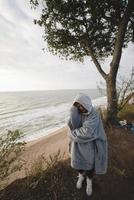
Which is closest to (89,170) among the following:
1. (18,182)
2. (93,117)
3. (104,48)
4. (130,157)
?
(93,117)

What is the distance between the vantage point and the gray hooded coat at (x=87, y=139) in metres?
5.65

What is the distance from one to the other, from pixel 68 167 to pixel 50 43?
7.29 metres

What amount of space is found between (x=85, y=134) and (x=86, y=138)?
0.33 ft

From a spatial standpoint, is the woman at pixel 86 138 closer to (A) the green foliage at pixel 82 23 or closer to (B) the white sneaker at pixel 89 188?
(B) the white sneaker at pixel 89 188

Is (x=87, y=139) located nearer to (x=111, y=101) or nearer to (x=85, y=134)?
(x=85, y=134)

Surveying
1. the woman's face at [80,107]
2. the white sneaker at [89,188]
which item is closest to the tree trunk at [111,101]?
the white sneaker at [89,188]

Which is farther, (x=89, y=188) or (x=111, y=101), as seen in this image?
(x=111, y=101)

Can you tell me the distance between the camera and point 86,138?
566 cm

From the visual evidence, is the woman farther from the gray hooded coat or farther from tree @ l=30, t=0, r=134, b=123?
tree @ l=30, t=0, r=134, b=123

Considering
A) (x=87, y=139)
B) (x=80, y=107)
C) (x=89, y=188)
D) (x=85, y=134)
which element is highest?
(x=80, y=107)

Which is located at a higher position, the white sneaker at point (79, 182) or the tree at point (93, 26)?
the tree at point (93, 26)

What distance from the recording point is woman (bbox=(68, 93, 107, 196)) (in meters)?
5.65

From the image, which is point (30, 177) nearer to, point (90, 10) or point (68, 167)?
point (68, 167)

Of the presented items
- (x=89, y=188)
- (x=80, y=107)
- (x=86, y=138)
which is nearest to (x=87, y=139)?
(x=86, y=138)
